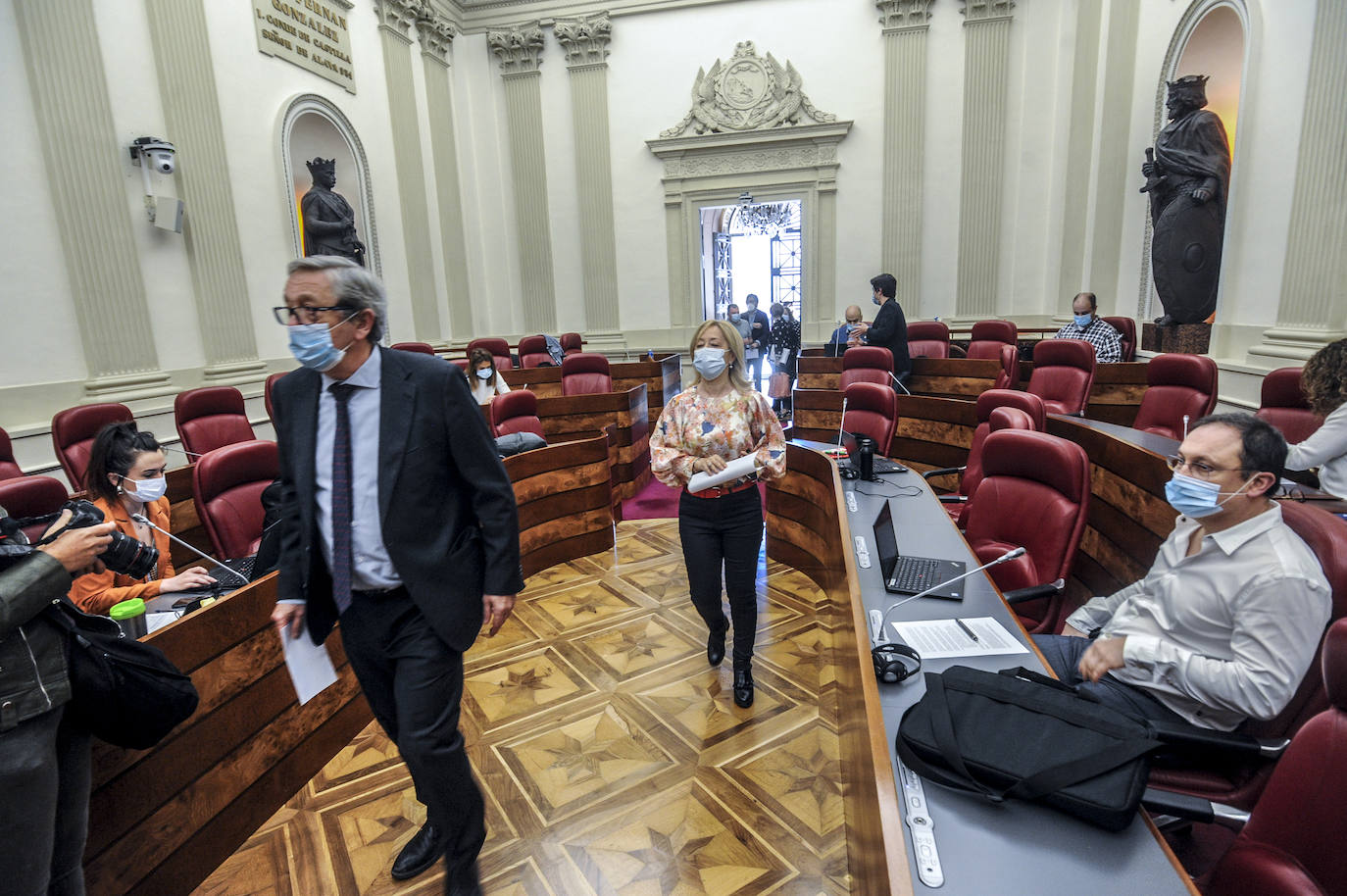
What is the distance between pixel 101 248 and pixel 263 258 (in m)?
1.55

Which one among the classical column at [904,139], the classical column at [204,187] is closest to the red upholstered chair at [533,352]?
the classical column at [204,187]

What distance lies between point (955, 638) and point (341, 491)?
1.47m

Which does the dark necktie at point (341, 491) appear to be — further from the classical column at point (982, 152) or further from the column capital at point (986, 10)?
the column capital at point (986, 10)

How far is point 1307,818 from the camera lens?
3.55 ft

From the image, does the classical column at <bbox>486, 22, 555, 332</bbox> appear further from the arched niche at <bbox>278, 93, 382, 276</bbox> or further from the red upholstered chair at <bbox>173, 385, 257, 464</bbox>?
the red upholstered chair at <bbox>173, 385, 257, 464</bbox>

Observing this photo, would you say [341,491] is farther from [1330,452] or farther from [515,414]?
[1330,452]

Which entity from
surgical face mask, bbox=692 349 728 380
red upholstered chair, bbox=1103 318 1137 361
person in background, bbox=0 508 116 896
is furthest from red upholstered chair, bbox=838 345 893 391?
person in background, bbox=0 508 116 896

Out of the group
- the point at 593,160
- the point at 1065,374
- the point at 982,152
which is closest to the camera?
the point at 1065,374

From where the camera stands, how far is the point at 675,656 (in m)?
3.12

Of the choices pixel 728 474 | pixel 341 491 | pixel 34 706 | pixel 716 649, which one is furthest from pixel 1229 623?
pixel 34 706

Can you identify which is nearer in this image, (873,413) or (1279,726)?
(1279,726)

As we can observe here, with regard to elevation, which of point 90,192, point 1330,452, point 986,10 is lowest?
point 1330,452

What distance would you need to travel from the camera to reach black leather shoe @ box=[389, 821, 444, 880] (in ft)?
6.41

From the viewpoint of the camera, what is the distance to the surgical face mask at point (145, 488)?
2307 mm
